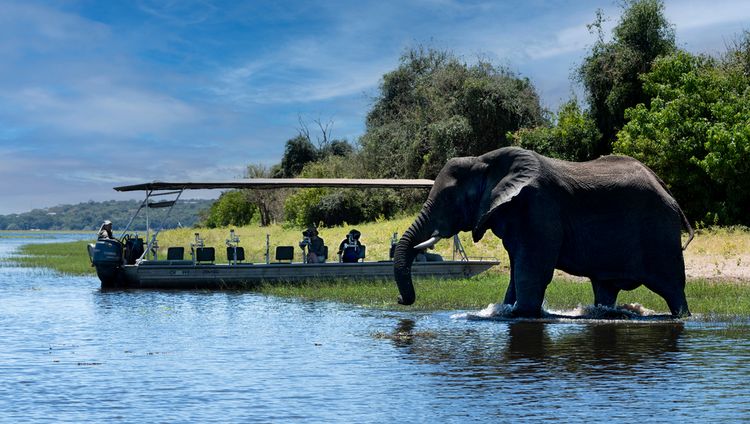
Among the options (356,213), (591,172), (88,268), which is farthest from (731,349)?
(356,213)

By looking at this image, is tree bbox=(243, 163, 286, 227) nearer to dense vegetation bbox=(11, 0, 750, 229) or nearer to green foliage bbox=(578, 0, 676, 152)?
dense vegetation bbox=(11, 0, 750, 229)

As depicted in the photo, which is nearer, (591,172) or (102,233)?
(591,172)

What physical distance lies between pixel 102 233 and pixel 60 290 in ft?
9.31

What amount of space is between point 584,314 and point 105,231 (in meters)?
18.0

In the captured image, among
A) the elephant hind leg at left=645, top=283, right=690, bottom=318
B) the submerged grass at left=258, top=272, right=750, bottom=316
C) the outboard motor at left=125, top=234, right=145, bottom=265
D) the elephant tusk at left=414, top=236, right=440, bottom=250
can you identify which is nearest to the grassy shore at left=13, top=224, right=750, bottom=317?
the submerged grass at left=258, top=272, right=750, bottom=316

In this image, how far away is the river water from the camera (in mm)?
12750

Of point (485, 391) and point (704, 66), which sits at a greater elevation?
point (704, 66)

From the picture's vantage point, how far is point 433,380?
1464 cm

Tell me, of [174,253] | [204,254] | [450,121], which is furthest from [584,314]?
[450,121]

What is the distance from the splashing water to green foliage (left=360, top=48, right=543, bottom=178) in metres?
38.3

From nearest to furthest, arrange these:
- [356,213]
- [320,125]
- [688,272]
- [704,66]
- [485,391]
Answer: [485,391] < [688,272] < [704,66] < [356,213] < [320,125]

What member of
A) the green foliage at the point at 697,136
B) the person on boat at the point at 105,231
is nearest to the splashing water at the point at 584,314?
the person on boat at the point at 105,231

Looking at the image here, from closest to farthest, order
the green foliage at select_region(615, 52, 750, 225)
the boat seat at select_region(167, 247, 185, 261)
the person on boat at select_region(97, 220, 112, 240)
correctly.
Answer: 1. the boat seat at select_region(167, 247, 185, 261)
2. the person on boat at select_region(97, 220, 112, 240)
3. the green foliage at select_region(615, 52, 750, 225)

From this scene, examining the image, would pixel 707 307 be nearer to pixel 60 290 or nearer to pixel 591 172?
pixel 591 172
